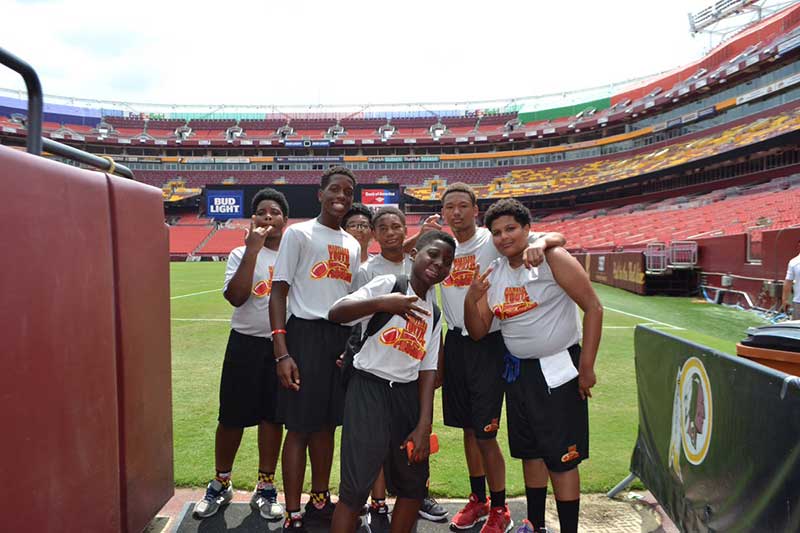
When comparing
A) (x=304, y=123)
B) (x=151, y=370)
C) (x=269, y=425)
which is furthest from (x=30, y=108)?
(x=304, y=123)

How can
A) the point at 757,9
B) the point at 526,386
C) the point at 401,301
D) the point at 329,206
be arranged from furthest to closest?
the point at 757,9 < the point at 329,206 < the point at 526,386 < the point at 401,301

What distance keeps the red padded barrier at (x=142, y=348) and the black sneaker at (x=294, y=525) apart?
0.70m

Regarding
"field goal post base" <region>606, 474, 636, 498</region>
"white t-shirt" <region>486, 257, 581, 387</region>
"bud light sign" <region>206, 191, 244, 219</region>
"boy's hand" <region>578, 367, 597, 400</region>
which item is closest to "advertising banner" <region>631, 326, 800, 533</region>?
"field goal post base" <region>606, 474, 636, 498</region>

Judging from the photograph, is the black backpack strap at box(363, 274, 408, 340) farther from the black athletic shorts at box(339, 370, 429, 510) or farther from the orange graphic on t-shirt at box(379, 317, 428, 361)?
the black athletic shorts at box(339, 370, 429, 510)

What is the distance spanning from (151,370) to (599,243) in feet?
102

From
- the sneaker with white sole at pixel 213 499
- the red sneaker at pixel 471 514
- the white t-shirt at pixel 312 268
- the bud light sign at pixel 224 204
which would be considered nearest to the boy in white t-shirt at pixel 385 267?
the red sneaker at pixel 471 514

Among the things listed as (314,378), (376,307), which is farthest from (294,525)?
(376,307)

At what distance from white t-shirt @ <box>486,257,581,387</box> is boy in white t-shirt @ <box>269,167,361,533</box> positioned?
106 centimetres

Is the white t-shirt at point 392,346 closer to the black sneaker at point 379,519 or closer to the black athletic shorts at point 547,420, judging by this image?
the black athletic shorts at point 547,420

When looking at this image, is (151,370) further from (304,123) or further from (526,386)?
(304,123)

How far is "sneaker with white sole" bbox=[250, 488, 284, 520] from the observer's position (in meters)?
3.10

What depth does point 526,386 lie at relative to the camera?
9.41 ft

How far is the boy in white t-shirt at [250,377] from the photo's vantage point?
3260 millimetres

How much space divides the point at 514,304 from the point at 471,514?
1441 millimetres
